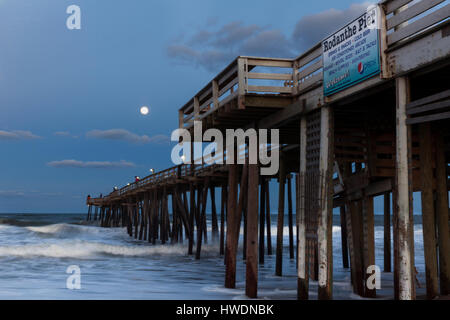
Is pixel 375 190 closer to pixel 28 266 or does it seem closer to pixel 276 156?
pixel 276 156

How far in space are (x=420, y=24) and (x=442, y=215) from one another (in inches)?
160

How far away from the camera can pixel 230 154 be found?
12.0 metres

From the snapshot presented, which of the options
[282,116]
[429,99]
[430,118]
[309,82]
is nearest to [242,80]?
[282,116]

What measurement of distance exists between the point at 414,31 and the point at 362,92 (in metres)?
1.41

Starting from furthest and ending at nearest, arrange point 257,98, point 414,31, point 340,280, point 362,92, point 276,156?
point 276,156 < point 340,280 < point 257,98 < point 362,92 < point 414,31

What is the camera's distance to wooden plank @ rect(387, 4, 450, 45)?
5941 mm

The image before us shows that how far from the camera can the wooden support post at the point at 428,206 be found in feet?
26.8

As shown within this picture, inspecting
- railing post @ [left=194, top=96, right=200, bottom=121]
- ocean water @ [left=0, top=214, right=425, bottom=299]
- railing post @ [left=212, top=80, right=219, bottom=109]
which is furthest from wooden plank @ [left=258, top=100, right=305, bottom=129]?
ocean water @ [left=0, top=214, right=425, bottom=299]

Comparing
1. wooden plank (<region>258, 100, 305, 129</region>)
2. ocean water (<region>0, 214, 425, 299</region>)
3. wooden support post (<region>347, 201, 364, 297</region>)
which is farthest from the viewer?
ocean water (<region>0, 214, 425, 299</region>)

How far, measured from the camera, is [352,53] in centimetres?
766

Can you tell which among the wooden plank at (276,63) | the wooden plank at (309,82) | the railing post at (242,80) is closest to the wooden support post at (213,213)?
the railing post at (242,80)

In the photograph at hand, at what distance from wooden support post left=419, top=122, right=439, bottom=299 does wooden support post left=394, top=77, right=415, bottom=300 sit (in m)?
1.82

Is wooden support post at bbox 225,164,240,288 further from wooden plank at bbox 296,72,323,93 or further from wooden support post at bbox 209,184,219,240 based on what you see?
wooden support post at bbox 209,184,219,240
